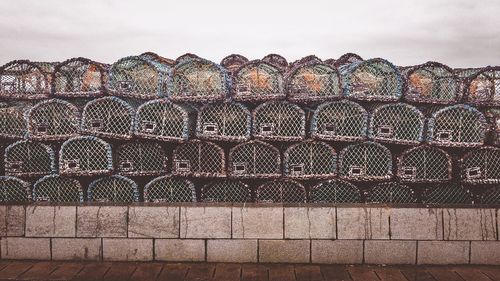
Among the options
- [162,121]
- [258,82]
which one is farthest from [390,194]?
[162,121]

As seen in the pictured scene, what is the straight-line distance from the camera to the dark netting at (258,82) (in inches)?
193

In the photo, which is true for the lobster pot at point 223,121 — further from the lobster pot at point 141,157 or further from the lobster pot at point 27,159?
the lobster pot at point 27,159

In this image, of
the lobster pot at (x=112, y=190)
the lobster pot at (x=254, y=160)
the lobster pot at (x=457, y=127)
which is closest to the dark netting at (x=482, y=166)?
the lobster pot at (x=457, y=127)

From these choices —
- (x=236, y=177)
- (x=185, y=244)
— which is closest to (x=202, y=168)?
(x=236, y=177)

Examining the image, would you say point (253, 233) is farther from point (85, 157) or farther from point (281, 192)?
point (85, 157)

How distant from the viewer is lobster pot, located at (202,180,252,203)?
4977 mm

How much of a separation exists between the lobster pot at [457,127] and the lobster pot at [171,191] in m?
3.06

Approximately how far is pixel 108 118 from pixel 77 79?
2.35 ft

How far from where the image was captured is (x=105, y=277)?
4004 millimetres

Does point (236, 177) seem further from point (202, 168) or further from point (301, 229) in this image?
point (301, 229)

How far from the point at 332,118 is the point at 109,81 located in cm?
289

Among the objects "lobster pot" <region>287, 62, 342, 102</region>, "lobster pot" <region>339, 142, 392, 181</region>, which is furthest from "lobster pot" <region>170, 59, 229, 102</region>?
"lobster pot" <region>339, 142, 392, 181</region>

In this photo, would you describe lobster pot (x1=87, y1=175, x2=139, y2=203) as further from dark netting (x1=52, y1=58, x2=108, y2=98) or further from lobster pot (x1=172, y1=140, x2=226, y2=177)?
dark netting (x1=52, y1=58, x2=108, y2=98)

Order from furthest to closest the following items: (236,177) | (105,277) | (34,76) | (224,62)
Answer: (224,62)
(34,76)
(236,177)
(105,277)
